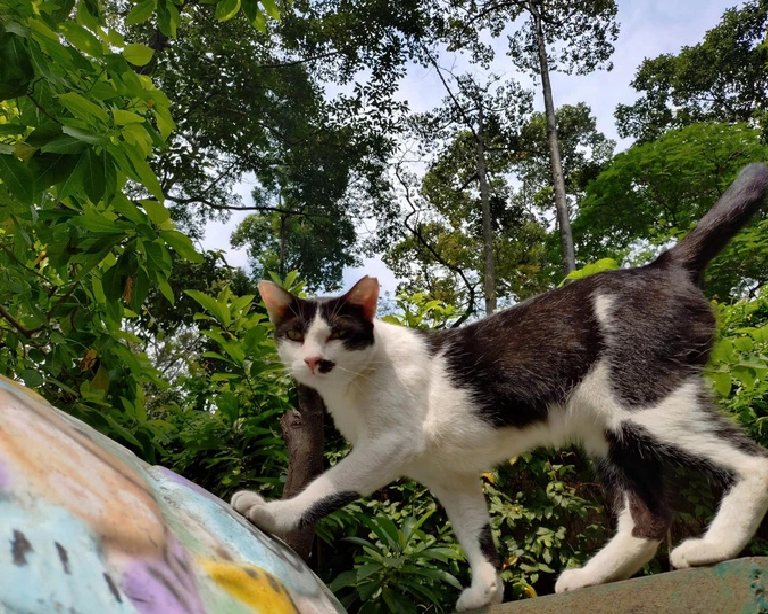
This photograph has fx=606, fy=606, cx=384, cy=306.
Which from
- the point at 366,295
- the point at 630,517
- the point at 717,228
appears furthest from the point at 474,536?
the point at 717,228

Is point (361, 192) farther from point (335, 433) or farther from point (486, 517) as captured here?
point (486, 517)

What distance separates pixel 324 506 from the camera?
4.63 ft

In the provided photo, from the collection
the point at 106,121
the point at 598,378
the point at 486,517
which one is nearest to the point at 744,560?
the point at 598,378

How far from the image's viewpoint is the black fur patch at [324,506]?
140 centimetres

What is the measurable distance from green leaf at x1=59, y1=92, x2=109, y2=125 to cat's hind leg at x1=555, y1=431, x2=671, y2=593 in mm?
1364

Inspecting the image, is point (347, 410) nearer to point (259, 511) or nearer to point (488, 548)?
point (259, 511)

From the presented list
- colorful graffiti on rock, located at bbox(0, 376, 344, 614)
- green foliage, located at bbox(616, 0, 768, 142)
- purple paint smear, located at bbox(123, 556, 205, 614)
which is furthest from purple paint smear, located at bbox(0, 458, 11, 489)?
green foliage, located at bbox(616, 0, 768, 142)

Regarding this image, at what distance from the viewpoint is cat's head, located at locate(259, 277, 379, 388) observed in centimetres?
157

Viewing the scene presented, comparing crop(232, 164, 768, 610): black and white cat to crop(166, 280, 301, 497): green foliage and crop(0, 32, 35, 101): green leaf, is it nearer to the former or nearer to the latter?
crop(166, 280, 301, 497): green foliage

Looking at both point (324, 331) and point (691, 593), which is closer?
point (691, 593)

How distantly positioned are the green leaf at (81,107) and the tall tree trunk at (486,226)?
308 inches

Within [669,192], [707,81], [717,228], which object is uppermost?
[707,81]

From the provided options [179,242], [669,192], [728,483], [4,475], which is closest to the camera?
[4,475]

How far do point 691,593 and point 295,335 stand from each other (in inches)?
42.9
